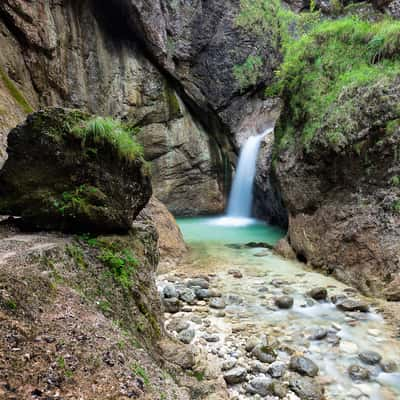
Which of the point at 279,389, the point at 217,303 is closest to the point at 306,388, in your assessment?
the point at 279,389

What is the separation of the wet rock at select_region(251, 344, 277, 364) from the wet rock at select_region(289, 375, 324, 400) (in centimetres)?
39

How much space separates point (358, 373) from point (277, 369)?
3.14 ft

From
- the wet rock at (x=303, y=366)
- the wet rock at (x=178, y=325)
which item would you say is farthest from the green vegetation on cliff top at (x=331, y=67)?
the wet rock at (x=178, y=325)

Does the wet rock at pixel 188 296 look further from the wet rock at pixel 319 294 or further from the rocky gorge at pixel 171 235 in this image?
the wet rock at pixel 319 294

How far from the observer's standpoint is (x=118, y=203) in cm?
367

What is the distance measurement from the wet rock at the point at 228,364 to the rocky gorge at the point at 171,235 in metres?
→ 0.03

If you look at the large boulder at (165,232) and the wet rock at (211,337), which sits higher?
the large boulder at (165,232)

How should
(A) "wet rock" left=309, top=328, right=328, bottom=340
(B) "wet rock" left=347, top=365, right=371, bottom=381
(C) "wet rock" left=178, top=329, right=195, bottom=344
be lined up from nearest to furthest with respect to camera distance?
1. (B) "wet rock" left=347, top=365, right=371, bottom=381
2. (C) "wet rock" left=178, top=329, right=195, bottom=344
3. (A) "wet rock" left=309, top=328, right=328, bottom=340

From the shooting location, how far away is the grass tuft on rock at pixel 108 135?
3426 millimetres

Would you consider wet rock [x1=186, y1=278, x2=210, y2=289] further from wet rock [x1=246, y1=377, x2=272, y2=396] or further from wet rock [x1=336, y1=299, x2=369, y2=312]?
wet rock [x1=246, y1=377, x2=272, y2=396]

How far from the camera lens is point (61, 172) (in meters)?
3.46

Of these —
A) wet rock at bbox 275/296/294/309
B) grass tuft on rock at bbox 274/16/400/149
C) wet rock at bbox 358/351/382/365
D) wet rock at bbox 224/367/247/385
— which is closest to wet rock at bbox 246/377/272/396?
wet rock at bbox 224/367/247/385

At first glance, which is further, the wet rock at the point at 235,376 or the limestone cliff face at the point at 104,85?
the limestone cliff face at the point at 104,85

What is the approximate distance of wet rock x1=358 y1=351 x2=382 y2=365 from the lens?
3553 millimetres
